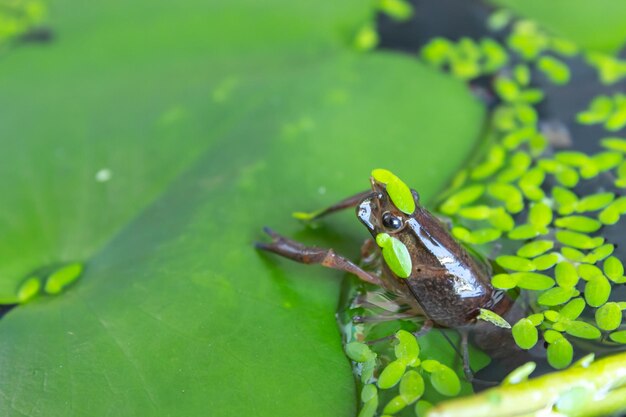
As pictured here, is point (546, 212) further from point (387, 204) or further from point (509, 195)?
point (387, 204)

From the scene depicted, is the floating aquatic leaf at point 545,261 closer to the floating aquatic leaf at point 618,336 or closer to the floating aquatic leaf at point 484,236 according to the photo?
the floating aquatic leaf at point 484,236

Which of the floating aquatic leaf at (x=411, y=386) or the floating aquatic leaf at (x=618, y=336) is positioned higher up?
the floating aquatic leaf at (x=618, y=336)

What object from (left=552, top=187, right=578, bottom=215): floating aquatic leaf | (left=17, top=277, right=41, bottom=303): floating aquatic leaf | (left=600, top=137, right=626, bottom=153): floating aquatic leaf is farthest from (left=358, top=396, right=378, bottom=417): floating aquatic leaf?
(left=600, top=137, right=626, bottom=153): floating aquatic leaf

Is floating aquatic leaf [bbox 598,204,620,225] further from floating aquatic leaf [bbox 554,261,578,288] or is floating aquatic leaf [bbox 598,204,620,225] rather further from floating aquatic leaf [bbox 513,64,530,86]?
floating aquatic leaf [bbox 513,64,530,86]

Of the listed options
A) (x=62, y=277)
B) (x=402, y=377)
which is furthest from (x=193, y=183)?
(x=402, y=377)

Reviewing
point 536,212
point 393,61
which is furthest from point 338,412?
point 393,61

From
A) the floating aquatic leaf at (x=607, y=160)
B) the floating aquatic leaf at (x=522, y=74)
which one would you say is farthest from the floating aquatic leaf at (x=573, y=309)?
the floating aquatic leaf at (x=522, y=74)
